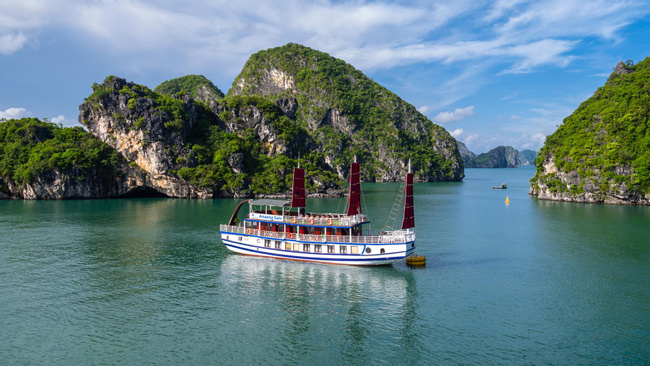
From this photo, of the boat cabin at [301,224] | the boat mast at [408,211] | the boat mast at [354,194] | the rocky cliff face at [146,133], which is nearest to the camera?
the boat mast at [408,211]

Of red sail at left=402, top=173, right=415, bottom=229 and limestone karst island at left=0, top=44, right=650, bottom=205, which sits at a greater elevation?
limestone karst island at left=0, top=44, right=650, bottom=205

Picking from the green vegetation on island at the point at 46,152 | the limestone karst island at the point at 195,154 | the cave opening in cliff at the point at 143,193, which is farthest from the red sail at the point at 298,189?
the green vegetation on island at the point at 46,152

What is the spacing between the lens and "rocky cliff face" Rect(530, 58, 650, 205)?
9688 centimetres

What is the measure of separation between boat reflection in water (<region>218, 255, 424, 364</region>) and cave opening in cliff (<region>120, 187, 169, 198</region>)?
9421 cm

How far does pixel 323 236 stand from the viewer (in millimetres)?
43750

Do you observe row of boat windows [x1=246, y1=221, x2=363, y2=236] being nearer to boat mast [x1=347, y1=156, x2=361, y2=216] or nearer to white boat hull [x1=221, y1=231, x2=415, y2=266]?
white boat hull [x1=221, y1=231, x2=415, y2=266]

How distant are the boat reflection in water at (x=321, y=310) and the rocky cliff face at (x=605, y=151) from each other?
86.4 metres

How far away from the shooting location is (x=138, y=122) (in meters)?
121

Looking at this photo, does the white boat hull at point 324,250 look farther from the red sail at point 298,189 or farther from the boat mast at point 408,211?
the red sail at point 298,189

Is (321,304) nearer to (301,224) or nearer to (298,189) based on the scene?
(301,224)

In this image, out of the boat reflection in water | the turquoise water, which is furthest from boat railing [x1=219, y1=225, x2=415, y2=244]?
the turquoise water

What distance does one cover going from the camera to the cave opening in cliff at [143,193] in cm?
12491

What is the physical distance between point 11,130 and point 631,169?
17241cm

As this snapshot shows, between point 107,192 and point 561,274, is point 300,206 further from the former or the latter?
point 107,192
